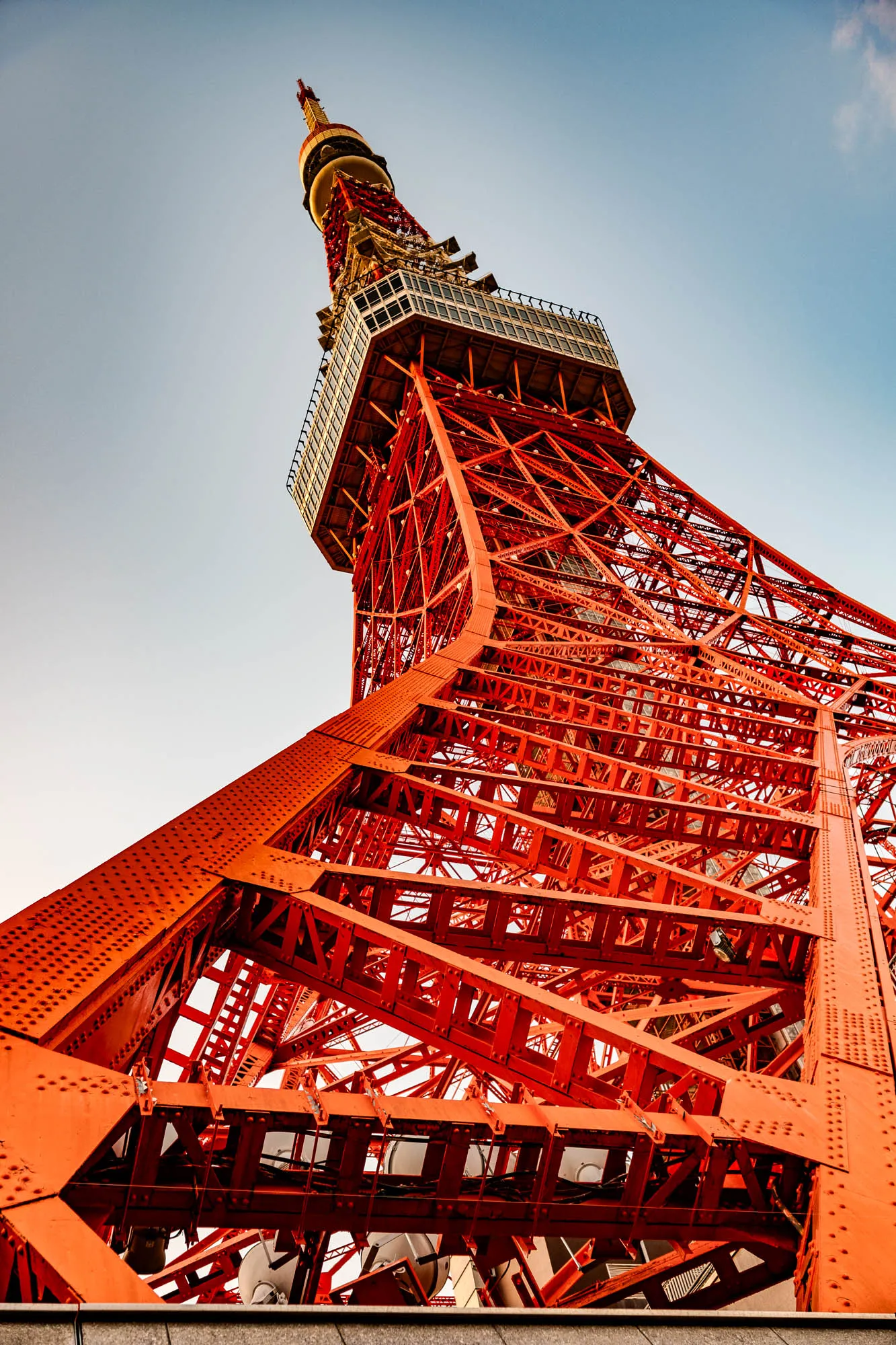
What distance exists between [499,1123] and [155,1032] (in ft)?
6.01

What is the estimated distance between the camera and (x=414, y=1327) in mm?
3277

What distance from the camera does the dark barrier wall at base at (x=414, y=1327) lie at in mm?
2869

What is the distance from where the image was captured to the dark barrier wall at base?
2869 mm

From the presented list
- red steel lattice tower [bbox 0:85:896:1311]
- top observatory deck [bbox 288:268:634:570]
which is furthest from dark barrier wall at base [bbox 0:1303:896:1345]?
top observatory deck [bbox 288:268:634:570]

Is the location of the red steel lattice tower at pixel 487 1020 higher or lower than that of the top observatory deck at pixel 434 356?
lower

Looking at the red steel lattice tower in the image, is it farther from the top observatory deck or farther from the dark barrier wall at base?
the top observatory deck

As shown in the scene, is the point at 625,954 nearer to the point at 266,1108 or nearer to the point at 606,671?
the point at 266,1108

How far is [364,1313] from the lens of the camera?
3.27 metres

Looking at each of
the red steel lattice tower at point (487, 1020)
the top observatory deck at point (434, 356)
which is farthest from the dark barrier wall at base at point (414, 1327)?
the top observatory deck at point (434, 356)

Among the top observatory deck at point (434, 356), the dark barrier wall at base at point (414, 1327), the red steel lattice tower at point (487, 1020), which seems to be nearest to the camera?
the dark barrier wall at base at point (414, 1327)

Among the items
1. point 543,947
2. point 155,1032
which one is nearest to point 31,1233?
point 155,1032

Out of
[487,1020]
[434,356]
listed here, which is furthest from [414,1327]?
[434,356]

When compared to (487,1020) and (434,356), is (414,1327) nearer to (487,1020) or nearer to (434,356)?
(487,1020)

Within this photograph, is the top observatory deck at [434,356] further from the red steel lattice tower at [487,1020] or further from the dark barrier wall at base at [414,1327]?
the dark barrier wall at base at [414,1327]
